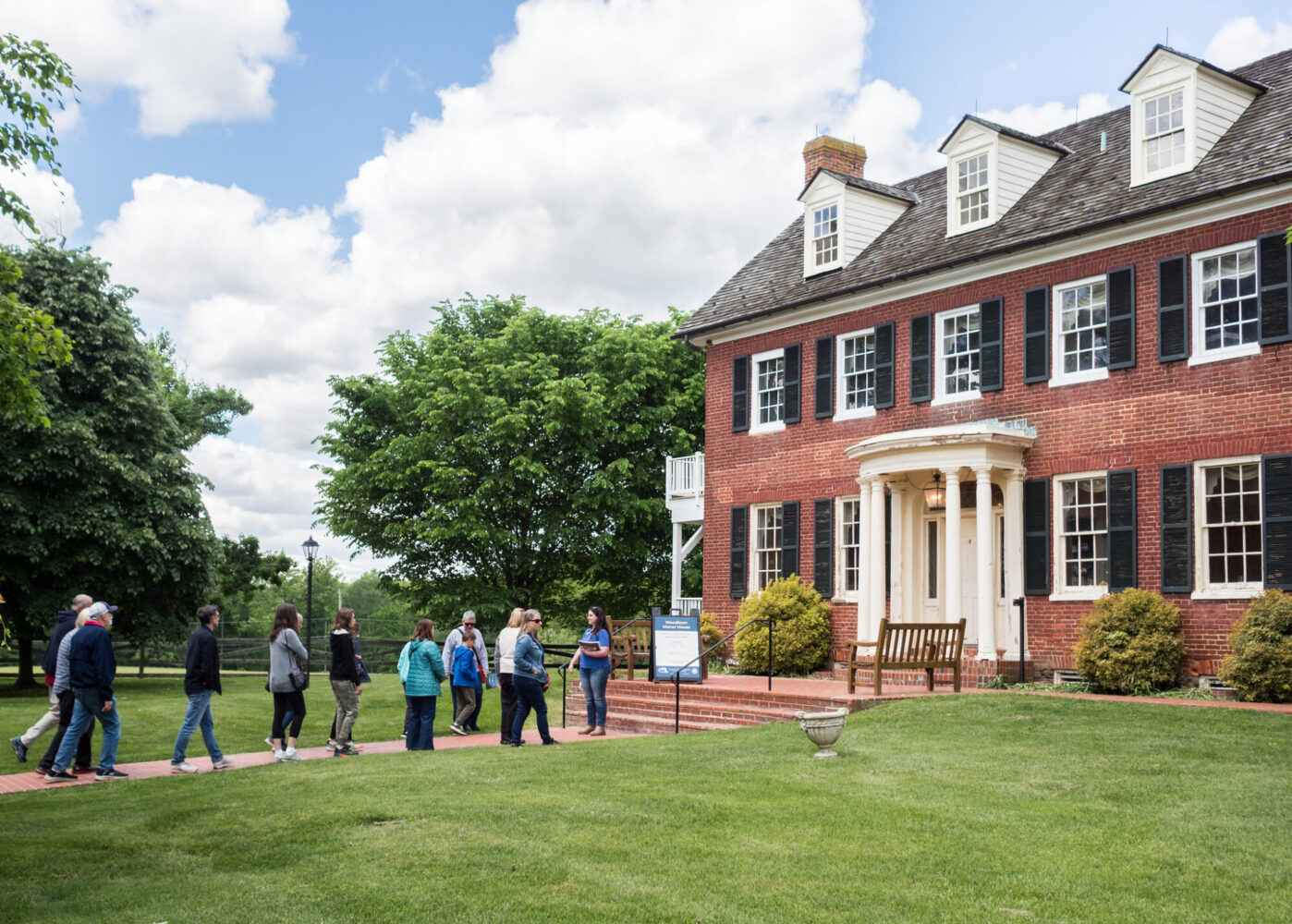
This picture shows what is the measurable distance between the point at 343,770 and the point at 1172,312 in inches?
474

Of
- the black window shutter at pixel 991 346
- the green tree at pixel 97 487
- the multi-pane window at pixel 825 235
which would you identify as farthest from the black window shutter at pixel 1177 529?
the green tree at pixel 97 487

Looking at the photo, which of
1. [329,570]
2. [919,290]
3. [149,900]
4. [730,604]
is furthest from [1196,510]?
[329,570]

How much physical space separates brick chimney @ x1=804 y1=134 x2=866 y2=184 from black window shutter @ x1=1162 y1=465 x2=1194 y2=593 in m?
11.6

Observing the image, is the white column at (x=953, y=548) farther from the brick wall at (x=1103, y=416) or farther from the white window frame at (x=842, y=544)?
the white window frame at (x=842, y=544)

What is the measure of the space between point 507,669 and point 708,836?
7.50 m

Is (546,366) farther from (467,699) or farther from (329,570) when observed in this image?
(329,570)

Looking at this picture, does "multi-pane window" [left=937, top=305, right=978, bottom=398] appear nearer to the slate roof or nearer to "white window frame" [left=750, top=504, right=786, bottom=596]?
the slate roof

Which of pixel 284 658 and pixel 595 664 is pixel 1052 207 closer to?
pixel 595 664

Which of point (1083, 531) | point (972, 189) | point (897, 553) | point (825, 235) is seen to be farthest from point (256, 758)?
point (972, 189)

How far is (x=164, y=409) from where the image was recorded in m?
26.4

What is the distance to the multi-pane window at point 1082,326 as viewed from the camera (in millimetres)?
16938

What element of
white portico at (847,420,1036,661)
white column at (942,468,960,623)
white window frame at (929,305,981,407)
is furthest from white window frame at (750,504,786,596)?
white column at (942,468,960,623)

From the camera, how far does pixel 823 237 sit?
2220 cm

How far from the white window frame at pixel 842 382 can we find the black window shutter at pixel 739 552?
113 inches
